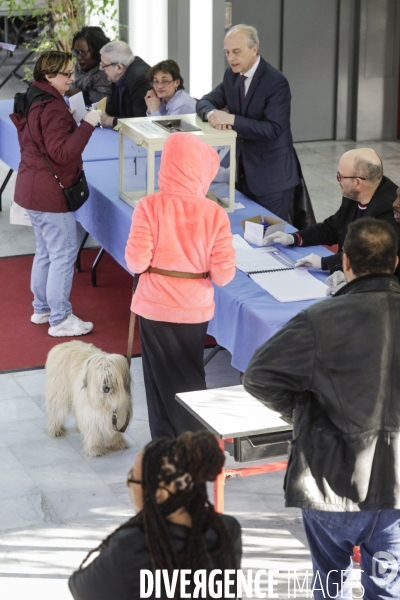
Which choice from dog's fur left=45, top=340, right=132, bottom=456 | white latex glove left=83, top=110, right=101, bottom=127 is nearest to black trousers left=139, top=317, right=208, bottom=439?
dog's fur left=45, top=340, right=132, bottom=456

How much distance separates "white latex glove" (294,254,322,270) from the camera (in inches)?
171

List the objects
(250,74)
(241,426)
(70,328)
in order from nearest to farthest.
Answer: (241,426) < (250,74) < (70,328)

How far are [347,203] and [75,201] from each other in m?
1.60

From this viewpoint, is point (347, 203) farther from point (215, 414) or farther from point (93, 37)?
point (93, 37)

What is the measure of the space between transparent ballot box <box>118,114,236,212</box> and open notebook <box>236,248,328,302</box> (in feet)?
2.15

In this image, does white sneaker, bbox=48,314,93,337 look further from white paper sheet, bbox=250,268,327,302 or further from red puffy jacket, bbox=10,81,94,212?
white paper sheet, bbox=250,268,327,302

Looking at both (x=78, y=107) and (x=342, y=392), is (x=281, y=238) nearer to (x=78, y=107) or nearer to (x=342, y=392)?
(x=78, y=107)

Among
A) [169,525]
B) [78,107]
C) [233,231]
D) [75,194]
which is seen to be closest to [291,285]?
[233,231]

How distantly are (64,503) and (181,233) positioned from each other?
1.20m

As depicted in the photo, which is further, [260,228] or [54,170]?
[54,170]

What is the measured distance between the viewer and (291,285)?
4223mm

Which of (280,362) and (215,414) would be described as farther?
(215,414)

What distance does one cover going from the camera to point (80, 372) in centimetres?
425

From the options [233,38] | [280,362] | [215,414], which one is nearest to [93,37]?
[233,38]
